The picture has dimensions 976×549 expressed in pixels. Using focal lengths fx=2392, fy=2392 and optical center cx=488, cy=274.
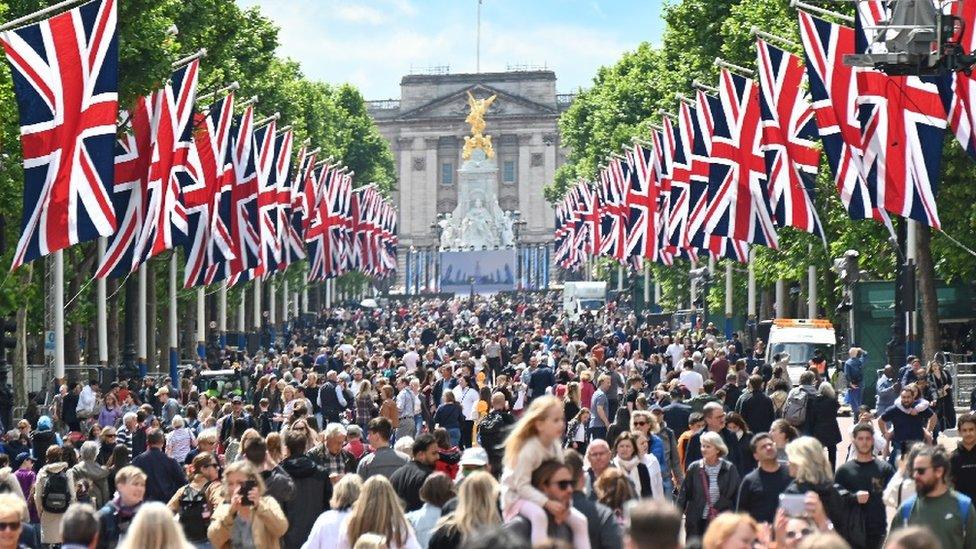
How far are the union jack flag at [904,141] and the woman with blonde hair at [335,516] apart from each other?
14103 millimetres

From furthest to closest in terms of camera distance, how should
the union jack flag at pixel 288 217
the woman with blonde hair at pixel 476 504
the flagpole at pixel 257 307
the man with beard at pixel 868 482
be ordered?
the flagpole at pixel 257 307
the union jack flag at pixel 288 217
the man with beard at pixel 868 482
the woman with blonde hair at pixel 476 504

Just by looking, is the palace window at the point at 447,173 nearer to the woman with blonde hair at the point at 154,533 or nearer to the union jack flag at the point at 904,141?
the union jack flag at the point at 904,141

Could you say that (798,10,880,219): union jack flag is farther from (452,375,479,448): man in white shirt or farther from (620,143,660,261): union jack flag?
(620,143,660,261): union jack flag

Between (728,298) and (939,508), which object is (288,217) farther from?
(939,508)

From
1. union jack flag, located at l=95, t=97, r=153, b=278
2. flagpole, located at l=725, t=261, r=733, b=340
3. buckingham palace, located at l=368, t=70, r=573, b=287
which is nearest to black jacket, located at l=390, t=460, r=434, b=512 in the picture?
union jack flag, located at l=95, t=97, r=153, b=278

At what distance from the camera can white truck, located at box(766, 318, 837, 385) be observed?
4244 cm

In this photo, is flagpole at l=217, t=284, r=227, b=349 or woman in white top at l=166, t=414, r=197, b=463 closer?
woman in white top at l=166, t=414, r=197, b=463

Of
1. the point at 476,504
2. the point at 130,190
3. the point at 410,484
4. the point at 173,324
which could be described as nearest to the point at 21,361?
the point at 130,190

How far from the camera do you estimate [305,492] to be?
55.7ft

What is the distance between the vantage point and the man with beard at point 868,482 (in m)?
15.9

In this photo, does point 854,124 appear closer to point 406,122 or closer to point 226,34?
point 226,34

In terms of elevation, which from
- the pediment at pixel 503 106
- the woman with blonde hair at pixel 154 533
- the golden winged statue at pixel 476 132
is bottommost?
the woman with blonde hair at pixel 154 533

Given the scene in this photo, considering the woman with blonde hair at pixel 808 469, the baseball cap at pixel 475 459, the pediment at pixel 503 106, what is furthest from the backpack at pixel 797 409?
the pediment at pixel 503 106

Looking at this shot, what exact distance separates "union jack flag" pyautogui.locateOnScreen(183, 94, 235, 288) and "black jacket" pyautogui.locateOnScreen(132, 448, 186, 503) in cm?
1744
